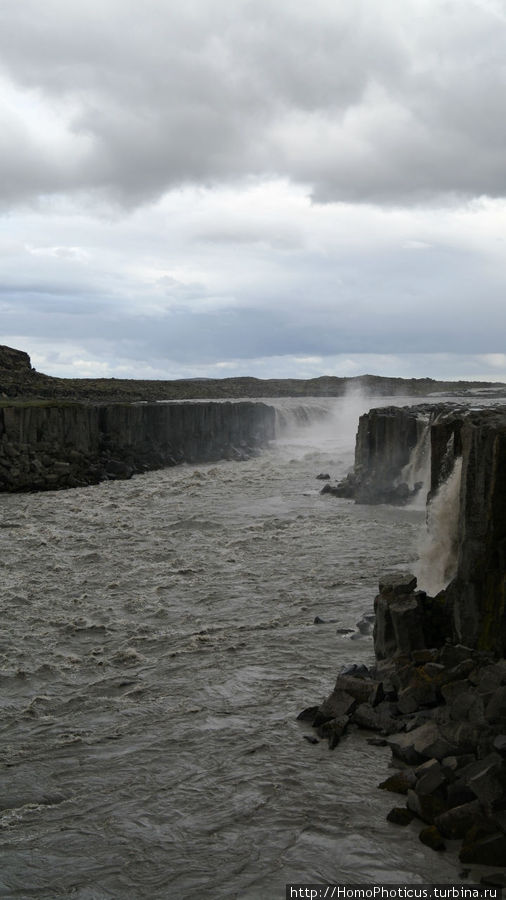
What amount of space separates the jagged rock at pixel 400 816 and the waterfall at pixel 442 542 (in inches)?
256

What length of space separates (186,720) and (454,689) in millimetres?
3602

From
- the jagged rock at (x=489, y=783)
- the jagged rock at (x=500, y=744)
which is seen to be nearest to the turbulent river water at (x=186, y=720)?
the jagged rock at (x=489, y=783)

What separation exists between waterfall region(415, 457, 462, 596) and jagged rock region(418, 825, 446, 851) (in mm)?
6839

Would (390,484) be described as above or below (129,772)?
above

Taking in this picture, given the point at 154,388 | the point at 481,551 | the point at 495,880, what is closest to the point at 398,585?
the point at 481,551

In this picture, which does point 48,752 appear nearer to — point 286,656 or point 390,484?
point 286,656

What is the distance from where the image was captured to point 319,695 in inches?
440

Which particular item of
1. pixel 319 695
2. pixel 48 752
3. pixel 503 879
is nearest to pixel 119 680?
pixel 48 752

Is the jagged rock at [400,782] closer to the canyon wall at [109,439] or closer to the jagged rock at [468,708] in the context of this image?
the jagged rock at [468,708]

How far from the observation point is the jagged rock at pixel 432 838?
7328 millimetres

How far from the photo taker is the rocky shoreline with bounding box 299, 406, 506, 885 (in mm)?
7469

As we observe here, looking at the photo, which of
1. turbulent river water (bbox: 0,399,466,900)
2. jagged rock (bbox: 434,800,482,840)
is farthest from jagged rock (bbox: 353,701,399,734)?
jagged rock (bbox: 434,800,482,840)

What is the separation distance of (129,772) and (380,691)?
10.8 ft

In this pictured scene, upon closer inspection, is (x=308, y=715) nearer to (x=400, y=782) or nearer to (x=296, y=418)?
(x=400, y=782)
